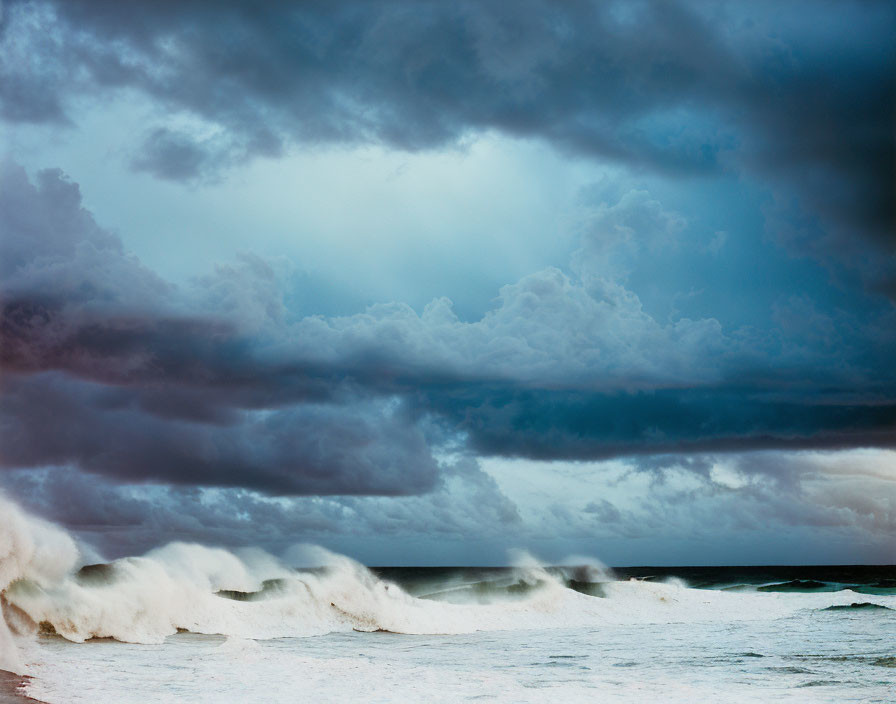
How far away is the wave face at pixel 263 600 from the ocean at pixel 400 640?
2.7 inches

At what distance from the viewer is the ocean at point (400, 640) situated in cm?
1598

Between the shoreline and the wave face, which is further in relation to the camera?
the wave face

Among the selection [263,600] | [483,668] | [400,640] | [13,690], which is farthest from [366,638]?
[13,690]

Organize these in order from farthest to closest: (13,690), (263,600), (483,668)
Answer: (263,600) → (483,668) → (13,690)

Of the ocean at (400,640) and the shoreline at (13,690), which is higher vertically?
the shoreline at (13,690)

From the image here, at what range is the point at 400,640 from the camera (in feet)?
84.1

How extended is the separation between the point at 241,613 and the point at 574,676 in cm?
1271

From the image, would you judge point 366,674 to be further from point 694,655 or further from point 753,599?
point 753,599

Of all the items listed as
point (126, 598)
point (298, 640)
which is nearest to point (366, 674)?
point (298, 640)

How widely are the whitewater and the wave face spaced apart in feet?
0.21

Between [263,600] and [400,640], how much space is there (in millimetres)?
5751

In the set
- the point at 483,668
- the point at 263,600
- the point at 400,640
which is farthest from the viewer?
the point at 263,600

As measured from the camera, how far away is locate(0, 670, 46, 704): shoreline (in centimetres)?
1294

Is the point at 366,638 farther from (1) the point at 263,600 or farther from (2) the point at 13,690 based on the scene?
(2) the point at 13,690
